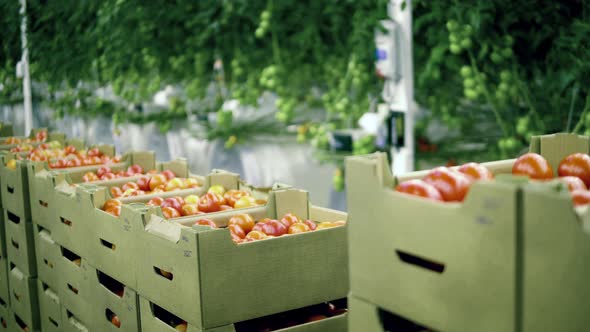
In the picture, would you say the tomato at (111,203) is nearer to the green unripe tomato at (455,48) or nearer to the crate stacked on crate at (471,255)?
the crate stacked on crate at (471,255)

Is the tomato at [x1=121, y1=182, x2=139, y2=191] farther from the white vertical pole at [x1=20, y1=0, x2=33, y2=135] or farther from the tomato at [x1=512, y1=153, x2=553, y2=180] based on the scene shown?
the white vertical pole at [x1=20, y1=0, x2=33, y2=135]

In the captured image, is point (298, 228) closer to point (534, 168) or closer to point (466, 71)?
point (534, 168)

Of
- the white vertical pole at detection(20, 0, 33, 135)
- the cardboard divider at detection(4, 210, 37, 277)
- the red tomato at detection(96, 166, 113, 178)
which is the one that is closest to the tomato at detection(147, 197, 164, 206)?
the red tomato at detection(96, 166, 113, 178)

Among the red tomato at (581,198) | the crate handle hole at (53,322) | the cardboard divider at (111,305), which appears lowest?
the crate handle hole at (53,322)

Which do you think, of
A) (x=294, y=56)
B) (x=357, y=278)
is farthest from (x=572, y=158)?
(x=294, y=56)

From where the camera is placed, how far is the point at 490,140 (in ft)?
10.6

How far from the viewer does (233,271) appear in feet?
5.07

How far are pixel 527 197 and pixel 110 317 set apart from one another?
5.18 feet

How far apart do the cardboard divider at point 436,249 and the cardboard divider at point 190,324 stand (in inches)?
17.9

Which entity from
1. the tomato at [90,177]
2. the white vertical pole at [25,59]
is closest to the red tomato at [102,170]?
the tomato at [90,177]

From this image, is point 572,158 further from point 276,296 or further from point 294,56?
point 294,56

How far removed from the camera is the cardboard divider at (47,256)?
8.23ft

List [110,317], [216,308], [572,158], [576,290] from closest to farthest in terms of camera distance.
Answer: [576,290], [572,158], [216,308], [110,317]

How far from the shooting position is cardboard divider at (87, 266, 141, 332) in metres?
1.85
